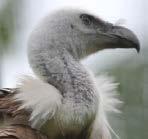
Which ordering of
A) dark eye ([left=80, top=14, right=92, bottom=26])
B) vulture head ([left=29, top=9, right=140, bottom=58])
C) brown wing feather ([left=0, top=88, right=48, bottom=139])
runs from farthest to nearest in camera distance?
dark eye ([left=80, top=14, right=92, bottom=26]) < vulture head ([left=29, top=9, right=140, bottom=58]) < brown wing feather ([left=0, top=88, right=48, bottom=139])

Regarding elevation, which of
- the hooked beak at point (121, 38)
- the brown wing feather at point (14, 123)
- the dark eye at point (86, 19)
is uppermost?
the dark eye at point (86, 19)

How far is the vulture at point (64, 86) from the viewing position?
1423cm

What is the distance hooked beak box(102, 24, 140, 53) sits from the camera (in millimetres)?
14477

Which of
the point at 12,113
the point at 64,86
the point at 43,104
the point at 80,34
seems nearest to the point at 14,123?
the point at 12,113

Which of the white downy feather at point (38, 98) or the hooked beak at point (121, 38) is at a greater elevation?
the hooked beak at point (121, 38)

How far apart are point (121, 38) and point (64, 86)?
0.42 m

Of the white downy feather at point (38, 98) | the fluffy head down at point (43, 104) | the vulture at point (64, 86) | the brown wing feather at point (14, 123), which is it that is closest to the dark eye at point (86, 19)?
the vulture at point (64, 86)

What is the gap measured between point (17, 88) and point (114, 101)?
55cm

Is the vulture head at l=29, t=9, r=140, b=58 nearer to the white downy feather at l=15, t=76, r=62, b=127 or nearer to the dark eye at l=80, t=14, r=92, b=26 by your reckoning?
the dark eye at l=80, t=14, r=92, b=26

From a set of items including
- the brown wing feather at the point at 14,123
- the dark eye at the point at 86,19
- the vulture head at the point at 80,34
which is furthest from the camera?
the dark eye at the point at 86,19

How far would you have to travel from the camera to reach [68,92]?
14.3m

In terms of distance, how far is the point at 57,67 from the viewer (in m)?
14.4

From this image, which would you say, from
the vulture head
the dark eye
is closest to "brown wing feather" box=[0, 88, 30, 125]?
the vulture head

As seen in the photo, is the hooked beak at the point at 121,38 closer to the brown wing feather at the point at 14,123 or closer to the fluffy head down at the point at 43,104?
the fluffy head down at the point at 43,104
